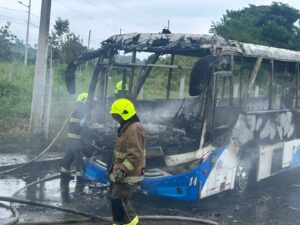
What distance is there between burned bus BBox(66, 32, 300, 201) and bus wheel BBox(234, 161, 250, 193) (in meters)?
0.02

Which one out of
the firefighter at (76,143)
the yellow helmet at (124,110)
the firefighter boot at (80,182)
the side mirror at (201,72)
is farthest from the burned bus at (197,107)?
the yellow helmet at (124,110)

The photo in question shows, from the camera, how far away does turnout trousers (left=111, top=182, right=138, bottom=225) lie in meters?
5.53

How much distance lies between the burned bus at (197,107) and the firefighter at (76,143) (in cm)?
48

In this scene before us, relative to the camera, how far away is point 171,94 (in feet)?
28.7

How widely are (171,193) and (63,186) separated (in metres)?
2.27

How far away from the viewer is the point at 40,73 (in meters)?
11.9

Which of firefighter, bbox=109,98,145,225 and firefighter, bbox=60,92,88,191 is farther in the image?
firefighter, bbox=60,92,88,191

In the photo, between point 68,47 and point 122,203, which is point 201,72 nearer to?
point 122,203

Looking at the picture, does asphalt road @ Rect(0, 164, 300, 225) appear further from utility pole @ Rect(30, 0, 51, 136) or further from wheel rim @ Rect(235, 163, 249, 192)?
utility pole @ Rect(30, 0, 51, 136)

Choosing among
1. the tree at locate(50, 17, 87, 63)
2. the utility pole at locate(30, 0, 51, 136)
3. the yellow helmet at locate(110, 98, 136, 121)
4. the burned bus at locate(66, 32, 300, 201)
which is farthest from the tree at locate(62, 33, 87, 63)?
the yellow helmet at locate(110, 98, 136, 121)

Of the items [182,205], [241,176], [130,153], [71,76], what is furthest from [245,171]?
[130,153]

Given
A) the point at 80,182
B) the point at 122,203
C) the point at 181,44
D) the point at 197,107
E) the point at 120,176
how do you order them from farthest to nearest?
the point at 80,182 < the point at 197,107 < the point at 181,44 < the point at 122,203 < the point at 120,176

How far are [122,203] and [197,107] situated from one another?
2.33 meters

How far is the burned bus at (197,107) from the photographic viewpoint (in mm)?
6965
